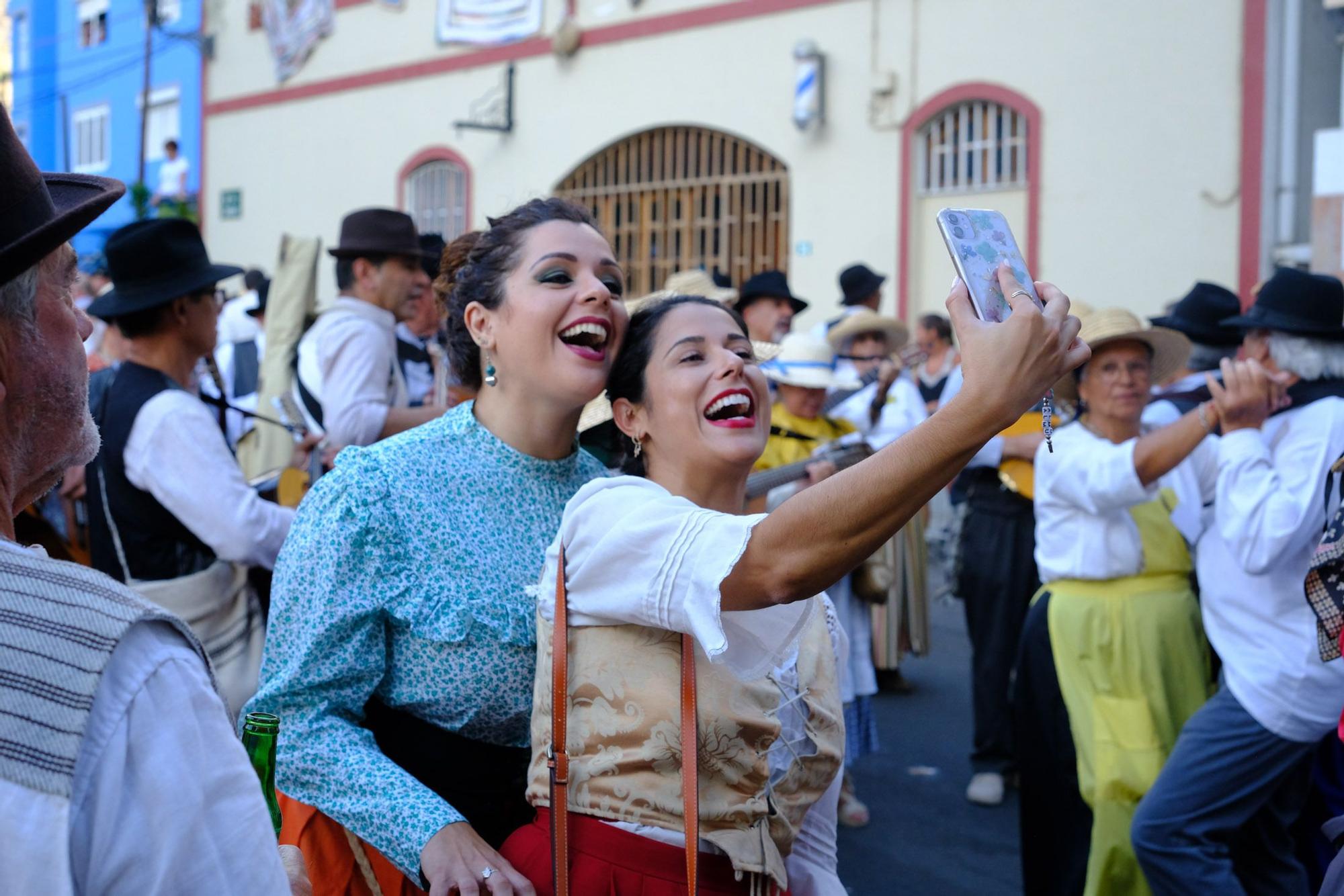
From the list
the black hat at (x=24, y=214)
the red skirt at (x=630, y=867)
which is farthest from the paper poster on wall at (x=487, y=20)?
the black hat at (x=24, y=214)

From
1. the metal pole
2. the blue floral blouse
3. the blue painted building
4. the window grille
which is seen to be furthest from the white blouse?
the blue painted building

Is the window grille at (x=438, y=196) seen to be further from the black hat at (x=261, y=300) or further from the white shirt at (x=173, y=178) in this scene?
the black hat at (x=261, y=300)

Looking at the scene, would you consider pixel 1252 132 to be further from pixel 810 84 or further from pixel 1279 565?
pixel 1279 565

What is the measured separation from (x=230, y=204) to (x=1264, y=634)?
1937cm

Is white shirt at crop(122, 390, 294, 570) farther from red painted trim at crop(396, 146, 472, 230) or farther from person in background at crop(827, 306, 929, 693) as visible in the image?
red painted trim at crop(396, 146, 472, 230)

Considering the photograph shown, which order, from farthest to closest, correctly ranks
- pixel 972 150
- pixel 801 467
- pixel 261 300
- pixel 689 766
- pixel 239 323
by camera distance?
1. pixel 972 150
2. pixel 239 323
3. pixel 261 300
4. pixel 801 467
5. pixel 689 766

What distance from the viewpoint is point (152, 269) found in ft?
12.6

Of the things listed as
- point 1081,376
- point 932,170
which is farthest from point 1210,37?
point 1081,376

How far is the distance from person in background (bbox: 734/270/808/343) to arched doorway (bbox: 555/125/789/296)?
6.72 meters

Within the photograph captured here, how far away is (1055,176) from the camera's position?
1198cm

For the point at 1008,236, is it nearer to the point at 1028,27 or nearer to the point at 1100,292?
the point at 1100,292

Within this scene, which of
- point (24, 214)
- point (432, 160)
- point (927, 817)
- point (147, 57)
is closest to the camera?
point (24, 214)

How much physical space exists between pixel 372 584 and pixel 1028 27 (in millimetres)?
11497

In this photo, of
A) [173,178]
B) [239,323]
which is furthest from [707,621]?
[173,178]
